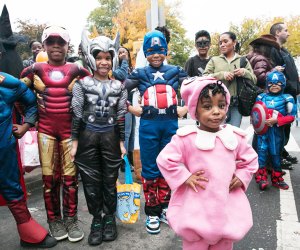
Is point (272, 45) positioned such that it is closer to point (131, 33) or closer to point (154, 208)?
point (154, 208)

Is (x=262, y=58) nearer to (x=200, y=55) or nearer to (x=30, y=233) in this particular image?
(x=200, y=55)

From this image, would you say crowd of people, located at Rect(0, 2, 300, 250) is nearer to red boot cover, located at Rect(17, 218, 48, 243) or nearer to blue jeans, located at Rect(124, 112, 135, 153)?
red boot cover, located at Rect(17, 218, 48, 243)

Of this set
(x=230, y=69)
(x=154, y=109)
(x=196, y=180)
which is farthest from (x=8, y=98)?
(x=230, y=69)

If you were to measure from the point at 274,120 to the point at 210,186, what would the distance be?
2456 mm

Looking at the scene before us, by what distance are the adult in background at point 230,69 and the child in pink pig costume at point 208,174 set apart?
2120mm

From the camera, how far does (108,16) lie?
47156mm

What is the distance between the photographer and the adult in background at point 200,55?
4867mm

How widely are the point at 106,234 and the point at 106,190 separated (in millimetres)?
414

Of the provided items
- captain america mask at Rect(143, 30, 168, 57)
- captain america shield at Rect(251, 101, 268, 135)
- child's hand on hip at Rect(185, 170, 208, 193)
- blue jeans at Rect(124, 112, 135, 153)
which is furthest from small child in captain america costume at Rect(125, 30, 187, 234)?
blue jeans at Rect(124, 112, 135, 153)

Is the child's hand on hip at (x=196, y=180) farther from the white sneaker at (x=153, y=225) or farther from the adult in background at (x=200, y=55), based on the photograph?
the adult in background at (x=200, y=55)

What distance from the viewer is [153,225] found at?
3.11m

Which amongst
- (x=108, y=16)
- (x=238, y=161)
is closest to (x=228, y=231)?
(x=238, y=161)

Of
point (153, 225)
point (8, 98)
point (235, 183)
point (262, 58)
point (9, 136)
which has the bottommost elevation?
point (153, 225)

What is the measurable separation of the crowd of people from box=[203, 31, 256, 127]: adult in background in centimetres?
100
